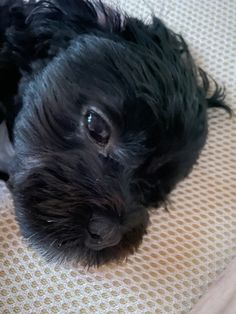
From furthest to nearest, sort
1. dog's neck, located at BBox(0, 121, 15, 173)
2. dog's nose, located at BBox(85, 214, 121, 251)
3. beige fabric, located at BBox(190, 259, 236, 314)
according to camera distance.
A: dog's neck, located at BBox(0, 121, 15, 173) < beige fabric, located at BBox(190, 259, 236, 314) < dog's nose, located at BBox(85, 214, 121, 251)

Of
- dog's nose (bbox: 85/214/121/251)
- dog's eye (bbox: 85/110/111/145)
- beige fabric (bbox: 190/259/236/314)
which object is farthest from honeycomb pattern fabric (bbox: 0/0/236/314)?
dog's eye (bbox: 85/110/111/145)

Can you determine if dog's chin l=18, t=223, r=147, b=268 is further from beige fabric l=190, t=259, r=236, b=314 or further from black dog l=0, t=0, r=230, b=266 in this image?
beige fabric l=190, t=259, r=236, b=314

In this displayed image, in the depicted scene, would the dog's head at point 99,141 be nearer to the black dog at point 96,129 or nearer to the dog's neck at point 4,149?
the black dog at point 96,129

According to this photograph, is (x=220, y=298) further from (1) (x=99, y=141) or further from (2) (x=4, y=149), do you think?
(2) (x=4, y=149)

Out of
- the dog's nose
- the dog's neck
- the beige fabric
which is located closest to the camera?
the dog's nose

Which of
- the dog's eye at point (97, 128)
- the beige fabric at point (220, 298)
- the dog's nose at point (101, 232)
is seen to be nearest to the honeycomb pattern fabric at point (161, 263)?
the beige fabric at point (220, 298)

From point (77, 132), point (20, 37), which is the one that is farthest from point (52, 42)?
point (77, 132)
